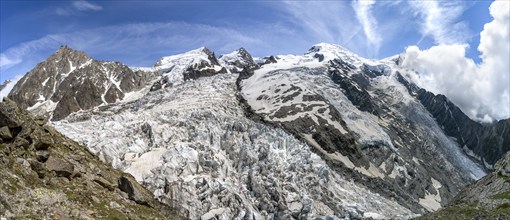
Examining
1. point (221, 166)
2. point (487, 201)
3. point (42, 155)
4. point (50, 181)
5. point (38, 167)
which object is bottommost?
point (50, 181)

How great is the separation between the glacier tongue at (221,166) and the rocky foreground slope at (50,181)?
50.9 metres

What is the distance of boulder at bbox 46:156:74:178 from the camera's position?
38.4 metres

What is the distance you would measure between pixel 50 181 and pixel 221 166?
78930 mm

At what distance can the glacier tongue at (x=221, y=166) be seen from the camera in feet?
329

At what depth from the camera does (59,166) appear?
3919 cm

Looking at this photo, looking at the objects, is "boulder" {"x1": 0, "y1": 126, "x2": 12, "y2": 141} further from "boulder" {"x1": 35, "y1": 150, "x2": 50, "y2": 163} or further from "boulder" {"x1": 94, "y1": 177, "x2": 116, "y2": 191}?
"boulder" {"x1": 94, "y1": 177, "x2": 116, "y2": 191}

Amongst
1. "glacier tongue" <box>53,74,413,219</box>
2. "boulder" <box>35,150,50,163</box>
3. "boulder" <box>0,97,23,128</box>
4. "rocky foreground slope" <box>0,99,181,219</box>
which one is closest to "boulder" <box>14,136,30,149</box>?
"rocky foreground slope" <box>0,99,181,219</box>

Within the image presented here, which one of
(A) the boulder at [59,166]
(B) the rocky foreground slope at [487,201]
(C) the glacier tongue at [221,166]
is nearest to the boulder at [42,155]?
(A) the boulder at [59,166]

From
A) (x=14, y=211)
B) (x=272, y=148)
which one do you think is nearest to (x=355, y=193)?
(x=272, y=148)

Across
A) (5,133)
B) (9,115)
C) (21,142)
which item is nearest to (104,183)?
(21,142)

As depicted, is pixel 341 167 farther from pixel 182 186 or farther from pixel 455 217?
pixel 455 217

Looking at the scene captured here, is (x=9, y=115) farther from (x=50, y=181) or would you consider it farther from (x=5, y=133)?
(x=50, y=181)

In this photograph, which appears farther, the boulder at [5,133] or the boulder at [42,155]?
the boulder at [42,155]

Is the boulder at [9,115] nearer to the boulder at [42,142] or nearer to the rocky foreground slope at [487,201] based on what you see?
the boulder at [42,142]
